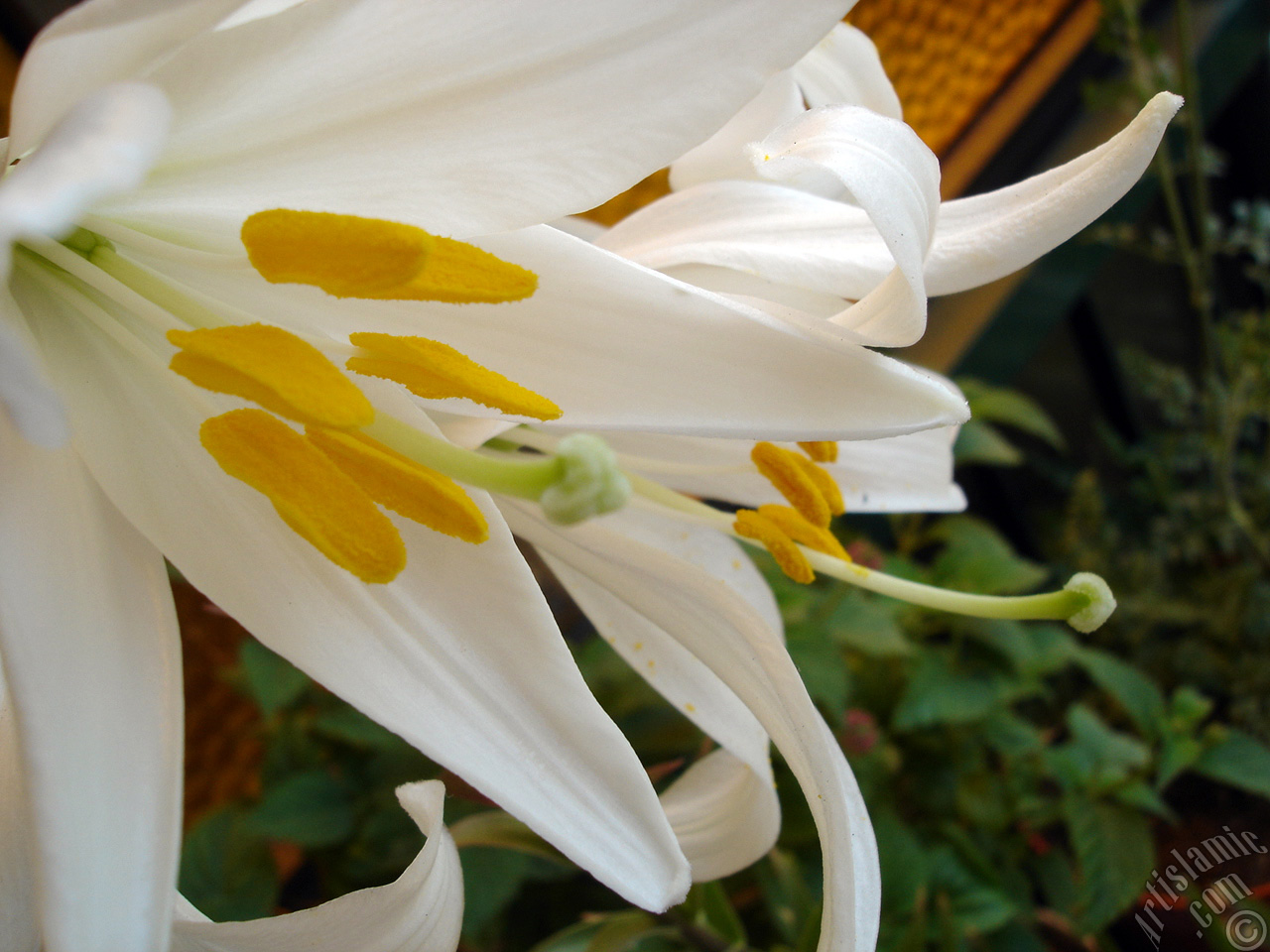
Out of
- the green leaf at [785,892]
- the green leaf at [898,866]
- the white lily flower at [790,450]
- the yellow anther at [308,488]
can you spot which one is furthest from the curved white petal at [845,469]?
the green leaf at [898,866]

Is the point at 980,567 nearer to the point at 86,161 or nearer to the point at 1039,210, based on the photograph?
the point at 1039,210

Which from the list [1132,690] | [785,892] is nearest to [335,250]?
[785,892]

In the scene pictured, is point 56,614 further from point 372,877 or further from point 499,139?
point 372,877

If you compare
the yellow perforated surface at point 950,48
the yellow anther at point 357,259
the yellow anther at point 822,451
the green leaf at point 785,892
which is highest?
the yellow anther at point 357,259

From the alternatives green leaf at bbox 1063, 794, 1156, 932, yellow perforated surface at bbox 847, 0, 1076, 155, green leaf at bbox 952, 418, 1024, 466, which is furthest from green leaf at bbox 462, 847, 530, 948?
yellow perforated surface at bbox 847, 0, 1076, 155

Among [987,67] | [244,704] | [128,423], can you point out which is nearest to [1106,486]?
[987,67]

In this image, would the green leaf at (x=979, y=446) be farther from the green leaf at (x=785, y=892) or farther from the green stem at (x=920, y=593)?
the green stem at (x=920, y=593)
